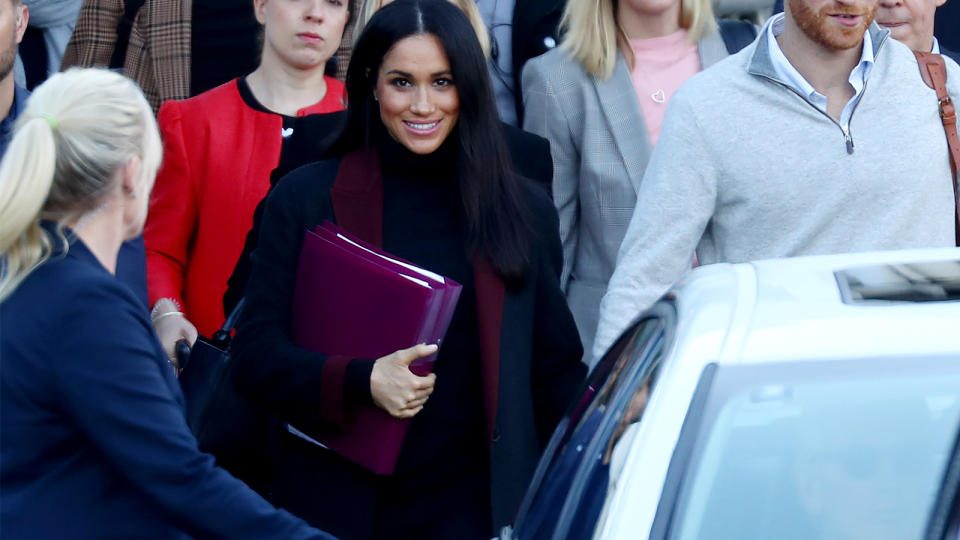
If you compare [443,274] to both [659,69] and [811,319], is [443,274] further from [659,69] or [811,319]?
[659,69]

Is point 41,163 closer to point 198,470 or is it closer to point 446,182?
point 198,470

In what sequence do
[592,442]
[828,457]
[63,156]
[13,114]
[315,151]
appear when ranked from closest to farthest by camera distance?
[828,457]
[63,156]
[592,442]
[315,151]
[13,114]

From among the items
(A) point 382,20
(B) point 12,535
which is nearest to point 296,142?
(A) point 382,20

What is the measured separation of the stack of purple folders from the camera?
322 cm

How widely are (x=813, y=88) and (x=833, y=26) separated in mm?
161

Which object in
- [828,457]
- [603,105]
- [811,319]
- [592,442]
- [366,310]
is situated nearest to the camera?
[828,457]

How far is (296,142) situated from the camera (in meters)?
4.30

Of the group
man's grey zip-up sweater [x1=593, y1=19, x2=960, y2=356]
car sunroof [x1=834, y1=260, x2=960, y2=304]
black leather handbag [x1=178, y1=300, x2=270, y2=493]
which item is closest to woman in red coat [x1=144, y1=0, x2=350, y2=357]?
black leather handbag [x1=178, y1=300, x2=270, y2=493]

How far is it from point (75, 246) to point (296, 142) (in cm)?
179

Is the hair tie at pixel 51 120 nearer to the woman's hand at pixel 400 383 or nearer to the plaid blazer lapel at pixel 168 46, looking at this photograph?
the woman's hand at pixel 400 383

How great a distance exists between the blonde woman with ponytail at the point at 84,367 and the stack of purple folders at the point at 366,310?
64cm

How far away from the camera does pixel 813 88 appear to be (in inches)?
149

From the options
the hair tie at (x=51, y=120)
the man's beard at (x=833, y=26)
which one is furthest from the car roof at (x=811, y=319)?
the man's beard at (x=833, y=26)

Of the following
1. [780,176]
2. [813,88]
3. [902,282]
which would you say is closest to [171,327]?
[780,176]
